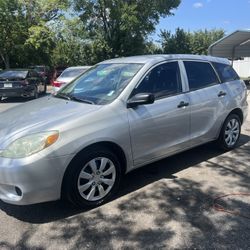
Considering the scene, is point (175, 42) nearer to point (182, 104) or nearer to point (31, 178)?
point (182, 104)

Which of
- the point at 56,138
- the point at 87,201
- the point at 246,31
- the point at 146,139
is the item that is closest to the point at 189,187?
the point at 146,139

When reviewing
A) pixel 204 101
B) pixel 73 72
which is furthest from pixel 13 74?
pixel 204 101

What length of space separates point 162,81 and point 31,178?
7.69 feet

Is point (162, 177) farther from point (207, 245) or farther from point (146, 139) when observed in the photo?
point (207, 245)

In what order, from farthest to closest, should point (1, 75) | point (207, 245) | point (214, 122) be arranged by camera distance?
1. point (1, 75)
2. point (214, 122)
3. point (207, 245)

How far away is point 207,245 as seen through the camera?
3.52 metres

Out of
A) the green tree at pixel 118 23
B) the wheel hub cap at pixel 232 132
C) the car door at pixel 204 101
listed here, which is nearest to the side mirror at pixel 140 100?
the car door at pixel 204 101

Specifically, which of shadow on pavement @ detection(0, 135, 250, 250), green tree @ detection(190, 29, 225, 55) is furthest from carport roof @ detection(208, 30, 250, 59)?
green tree @ detection(190, 29, 225, 55)

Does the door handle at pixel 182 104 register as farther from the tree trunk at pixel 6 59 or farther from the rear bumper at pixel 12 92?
the tree trunk at pixel 6 59

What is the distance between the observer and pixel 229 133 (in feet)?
21.1

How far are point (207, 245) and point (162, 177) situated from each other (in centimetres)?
184

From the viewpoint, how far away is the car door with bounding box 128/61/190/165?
15.5ft

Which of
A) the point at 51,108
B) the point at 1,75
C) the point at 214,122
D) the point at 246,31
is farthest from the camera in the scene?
the point at 246,31

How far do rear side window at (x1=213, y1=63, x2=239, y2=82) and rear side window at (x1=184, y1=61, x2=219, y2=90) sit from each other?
16 centimetres
